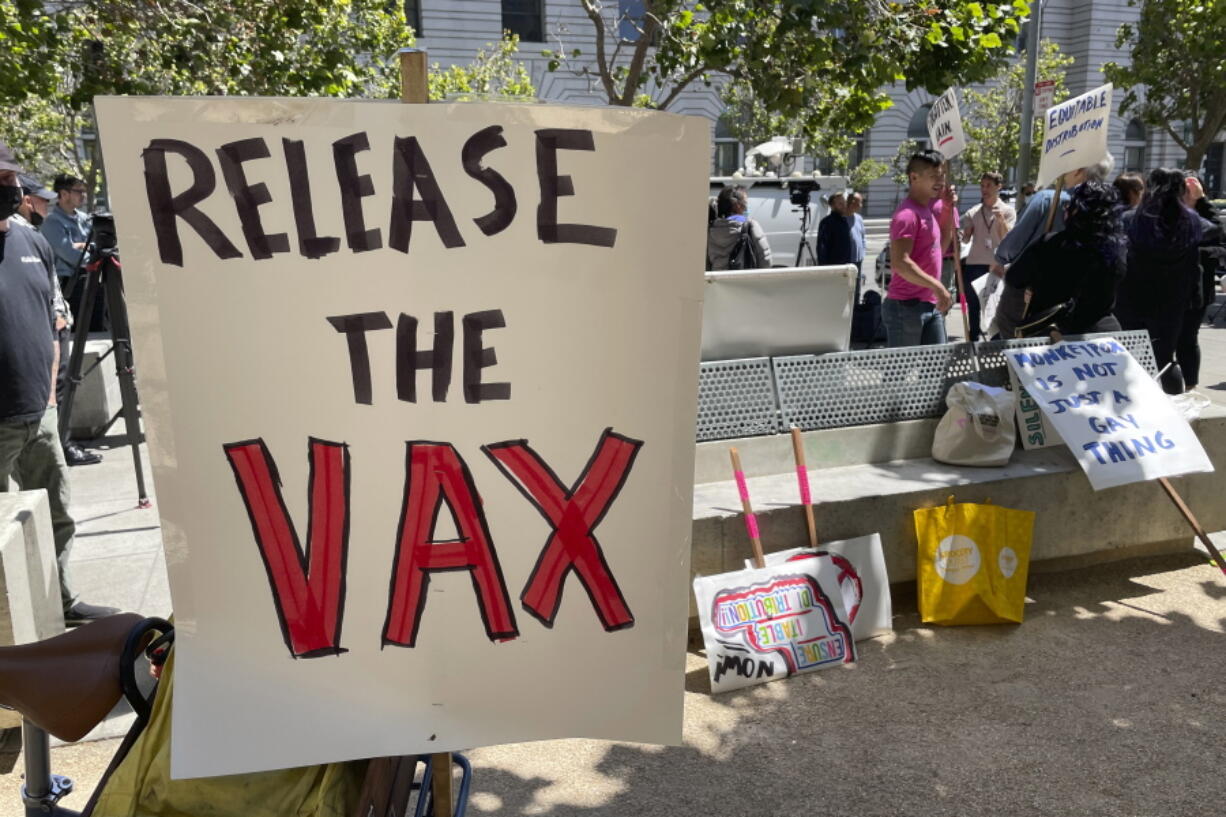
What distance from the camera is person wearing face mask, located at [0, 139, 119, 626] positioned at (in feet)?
12.4

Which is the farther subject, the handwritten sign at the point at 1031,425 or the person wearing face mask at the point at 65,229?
the person wearing face mask at the point at 65,229

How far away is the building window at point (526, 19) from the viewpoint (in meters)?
35.9

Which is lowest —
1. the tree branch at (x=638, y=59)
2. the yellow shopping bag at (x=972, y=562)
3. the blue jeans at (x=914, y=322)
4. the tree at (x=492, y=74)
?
the yellow shopping bag at (x=972, y=562)

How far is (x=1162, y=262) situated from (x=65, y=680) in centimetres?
653

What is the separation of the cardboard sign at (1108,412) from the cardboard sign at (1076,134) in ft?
4.07

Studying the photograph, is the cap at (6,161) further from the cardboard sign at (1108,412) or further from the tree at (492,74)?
the tree at (492,74)

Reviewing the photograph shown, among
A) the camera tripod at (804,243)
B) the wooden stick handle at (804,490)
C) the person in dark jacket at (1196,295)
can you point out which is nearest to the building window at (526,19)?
the camera tripod at (804,243)

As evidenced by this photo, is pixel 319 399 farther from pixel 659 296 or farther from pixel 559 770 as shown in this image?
pixel 559 770

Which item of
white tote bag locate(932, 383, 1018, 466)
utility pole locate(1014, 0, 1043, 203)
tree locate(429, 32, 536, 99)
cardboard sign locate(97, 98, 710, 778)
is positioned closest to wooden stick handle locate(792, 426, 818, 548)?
white tote bag locate(932, 383, 1018, 466)

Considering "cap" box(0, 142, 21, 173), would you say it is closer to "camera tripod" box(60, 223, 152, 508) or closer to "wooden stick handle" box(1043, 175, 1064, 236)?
"camera tripod" box(60, 223, 152, 508)

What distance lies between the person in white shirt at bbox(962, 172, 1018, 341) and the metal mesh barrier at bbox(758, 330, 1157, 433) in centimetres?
513

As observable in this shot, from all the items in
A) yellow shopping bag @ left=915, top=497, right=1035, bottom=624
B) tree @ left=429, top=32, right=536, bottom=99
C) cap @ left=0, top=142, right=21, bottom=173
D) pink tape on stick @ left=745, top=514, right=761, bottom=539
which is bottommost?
yellow shopping bag @ left=915, top=497, right=1035, bottom=624

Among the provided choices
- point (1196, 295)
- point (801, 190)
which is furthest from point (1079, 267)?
point (801, 190)

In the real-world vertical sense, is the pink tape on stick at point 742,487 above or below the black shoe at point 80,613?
above
